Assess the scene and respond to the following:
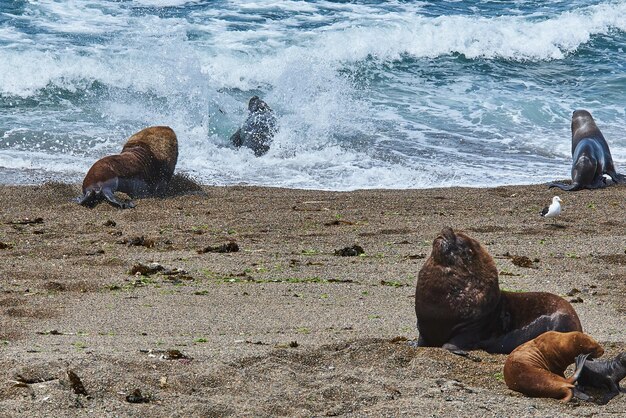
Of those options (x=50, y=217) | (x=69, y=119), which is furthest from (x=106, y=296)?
(x=69, y=119)

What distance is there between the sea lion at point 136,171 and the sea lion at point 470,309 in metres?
6.01

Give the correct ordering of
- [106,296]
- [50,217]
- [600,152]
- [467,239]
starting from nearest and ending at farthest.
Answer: [467,239], [106,296], [50,217], [600,152]

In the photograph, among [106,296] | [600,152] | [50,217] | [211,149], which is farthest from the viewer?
[211,149]

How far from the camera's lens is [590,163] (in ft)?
43.8

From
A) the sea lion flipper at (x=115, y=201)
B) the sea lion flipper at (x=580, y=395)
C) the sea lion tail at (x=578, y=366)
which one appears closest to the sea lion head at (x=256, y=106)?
the sea lion flipper at (x=115, y=201)

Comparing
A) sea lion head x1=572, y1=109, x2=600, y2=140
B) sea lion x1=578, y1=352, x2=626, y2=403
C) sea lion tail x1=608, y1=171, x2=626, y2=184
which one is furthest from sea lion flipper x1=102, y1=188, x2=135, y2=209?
sea lion x1=578, y1=352, x2=626, y2=403

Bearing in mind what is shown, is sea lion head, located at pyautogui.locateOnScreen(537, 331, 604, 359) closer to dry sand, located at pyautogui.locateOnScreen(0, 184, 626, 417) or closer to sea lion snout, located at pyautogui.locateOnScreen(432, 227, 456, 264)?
dry sand, located at pyautogui.locateOnScreen(0, 184, 626, 417)

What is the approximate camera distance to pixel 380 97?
63.8 feet

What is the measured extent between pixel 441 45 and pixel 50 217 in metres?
14.5

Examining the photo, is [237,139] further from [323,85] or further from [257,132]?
[323,85]

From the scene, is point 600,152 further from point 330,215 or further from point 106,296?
point 106,296

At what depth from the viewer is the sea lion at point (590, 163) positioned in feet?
43.1

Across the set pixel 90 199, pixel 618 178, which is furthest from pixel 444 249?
pixel 618 178

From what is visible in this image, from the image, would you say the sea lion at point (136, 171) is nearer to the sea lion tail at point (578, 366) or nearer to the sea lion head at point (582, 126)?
the sea lion head at point (582, 126)
